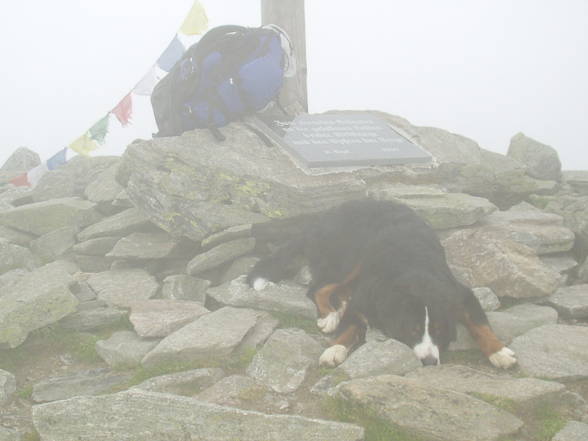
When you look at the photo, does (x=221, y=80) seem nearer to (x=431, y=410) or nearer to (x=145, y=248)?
(x=145, y=248)

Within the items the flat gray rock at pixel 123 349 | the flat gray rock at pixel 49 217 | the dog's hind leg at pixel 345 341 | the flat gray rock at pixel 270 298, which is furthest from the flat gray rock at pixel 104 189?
the dog's hind leg at pixel 345 341

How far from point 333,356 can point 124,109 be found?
6.97 meters

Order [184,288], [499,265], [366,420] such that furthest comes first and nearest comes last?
[184,288] → [499,265] → [366,420]

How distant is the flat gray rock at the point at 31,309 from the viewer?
4900mm

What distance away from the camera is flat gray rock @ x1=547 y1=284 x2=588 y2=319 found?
17.5ft

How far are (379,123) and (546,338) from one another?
16.2 feet

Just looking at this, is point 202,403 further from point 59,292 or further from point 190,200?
point 190,200

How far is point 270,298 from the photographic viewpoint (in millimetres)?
5621

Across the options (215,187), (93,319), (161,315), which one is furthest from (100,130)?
(161,315)

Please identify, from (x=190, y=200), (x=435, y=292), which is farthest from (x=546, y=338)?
(x=190, y=200)

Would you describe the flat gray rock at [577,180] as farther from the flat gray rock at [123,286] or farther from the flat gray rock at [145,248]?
the flat gray rock at [123,286]

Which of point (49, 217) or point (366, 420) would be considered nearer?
point (366, 420)

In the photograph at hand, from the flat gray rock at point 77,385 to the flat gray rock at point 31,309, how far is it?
61 centimetres

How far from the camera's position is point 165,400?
3.51 metres
